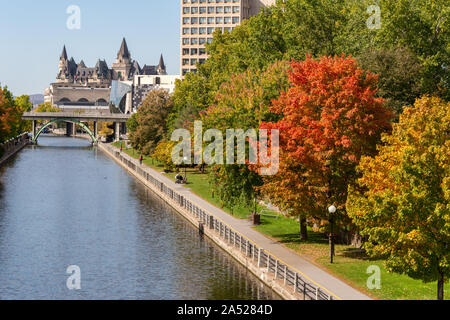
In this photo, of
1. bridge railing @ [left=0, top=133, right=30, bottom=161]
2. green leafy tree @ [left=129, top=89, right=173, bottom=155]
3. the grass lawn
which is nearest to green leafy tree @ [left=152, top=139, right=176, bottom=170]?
green leafy tree @ [left=129, top=89, right=173, bottom=155]

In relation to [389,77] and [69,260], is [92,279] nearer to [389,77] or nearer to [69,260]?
[69,260]

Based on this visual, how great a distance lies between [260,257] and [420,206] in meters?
12.4

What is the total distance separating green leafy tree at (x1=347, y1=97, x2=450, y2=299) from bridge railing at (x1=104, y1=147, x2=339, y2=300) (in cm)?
356

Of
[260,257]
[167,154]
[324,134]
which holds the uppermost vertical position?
[324,134]

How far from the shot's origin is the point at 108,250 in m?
46.1

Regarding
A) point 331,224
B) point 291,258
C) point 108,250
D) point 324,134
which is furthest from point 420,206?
point 108,250

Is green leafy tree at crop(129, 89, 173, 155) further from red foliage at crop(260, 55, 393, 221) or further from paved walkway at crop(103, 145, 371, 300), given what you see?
red foliage at crop(260, 55, 393, 221)

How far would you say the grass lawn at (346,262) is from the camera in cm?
3191

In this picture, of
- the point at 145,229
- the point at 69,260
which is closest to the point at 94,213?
the point at 145,229

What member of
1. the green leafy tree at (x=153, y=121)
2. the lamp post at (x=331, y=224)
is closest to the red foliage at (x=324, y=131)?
the lamp post at (x=331, y=224)

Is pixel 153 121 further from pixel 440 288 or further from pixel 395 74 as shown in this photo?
pixel 440 288

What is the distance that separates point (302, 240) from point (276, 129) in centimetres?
825

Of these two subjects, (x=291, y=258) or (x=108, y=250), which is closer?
(x=291, y=258)

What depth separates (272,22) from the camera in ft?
241
